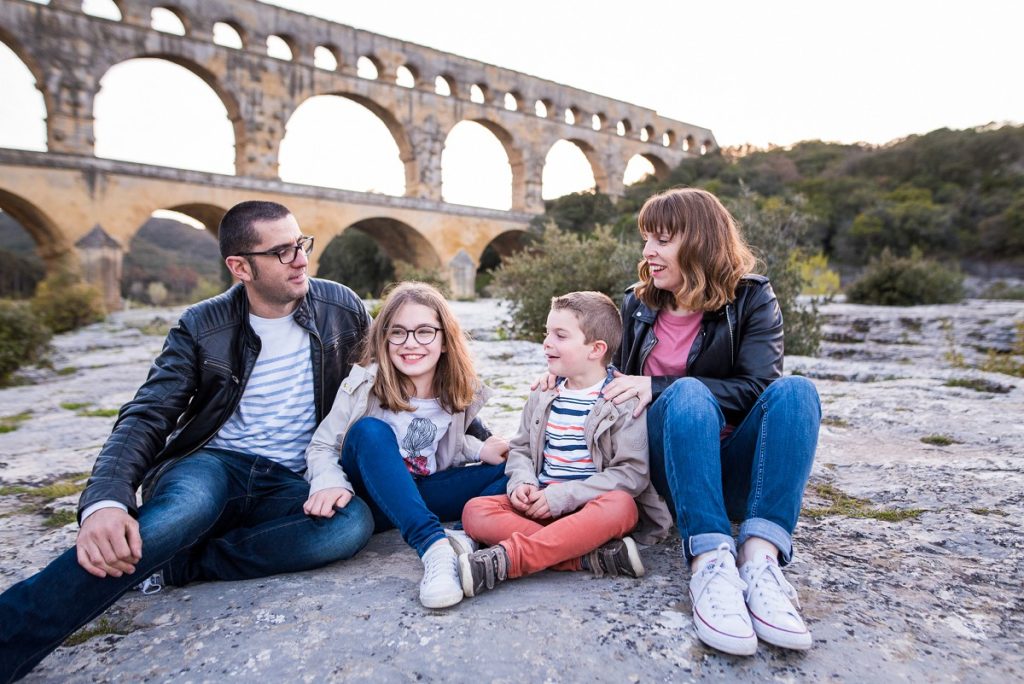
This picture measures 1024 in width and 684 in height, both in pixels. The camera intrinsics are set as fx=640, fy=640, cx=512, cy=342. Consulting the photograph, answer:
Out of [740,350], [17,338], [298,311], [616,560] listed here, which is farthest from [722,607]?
[17,338]

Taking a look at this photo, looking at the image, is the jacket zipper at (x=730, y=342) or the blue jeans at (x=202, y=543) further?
the jacket zipper at (x=730, y=342)

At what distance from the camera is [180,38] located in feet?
55.7

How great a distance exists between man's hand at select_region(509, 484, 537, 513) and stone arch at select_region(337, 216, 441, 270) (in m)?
18.4

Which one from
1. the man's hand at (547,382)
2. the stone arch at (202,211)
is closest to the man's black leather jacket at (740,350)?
the man's hand at (547,382)

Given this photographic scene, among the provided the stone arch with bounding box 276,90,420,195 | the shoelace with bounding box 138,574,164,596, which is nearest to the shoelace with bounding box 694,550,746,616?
the shoelace with bounding box 138,574,164,596

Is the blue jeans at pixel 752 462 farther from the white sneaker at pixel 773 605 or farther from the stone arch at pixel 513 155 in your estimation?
the stone arch at pixel 513 155

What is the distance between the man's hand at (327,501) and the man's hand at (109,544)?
17.3 inches

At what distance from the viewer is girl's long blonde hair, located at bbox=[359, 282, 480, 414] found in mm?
2080

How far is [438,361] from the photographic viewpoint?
7.24 feet

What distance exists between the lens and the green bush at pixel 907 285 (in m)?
10.1

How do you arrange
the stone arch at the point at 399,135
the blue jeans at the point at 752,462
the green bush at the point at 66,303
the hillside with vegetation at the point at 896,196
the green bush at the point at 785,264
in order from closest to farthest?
the blue jeans at the point at 752,462 < the green bush at the point at 785,264 < the green bush at the point at 66,303 < the hillside with vegetation at the point at 896,196 < the stone arch at the point at 399,135

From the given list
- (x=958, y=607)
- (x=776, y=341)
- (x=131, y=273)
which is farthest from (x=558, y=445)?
(x=131, y=273)

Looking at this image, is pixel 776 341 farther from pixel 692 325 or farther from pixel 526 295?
pixel 526 295

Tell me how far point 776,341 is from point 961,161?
28282 millimetres
